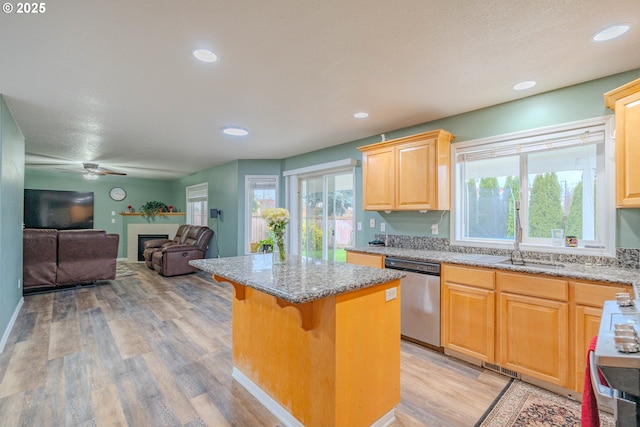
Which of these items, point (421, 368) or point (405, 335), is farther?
point (405, 335)

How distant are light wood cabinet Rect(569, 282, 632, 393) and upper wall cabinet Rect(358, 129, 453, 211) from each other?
4.60ft

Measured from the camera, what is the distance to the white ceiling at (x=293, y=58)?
5.41 feet

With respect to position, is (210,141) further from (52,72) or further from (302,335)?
(302,335)

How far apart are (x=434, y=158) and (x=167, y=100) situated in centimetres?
285

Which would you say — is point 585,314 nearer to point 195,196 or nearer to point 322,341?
point 322,341

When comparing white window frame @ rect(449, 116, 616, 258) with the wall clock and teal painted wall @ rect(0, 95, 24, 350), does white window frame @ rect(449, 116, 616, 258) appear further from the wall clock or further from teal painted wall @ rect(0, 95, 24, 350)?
the wall clock

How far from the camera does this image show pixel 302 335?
1750 mm

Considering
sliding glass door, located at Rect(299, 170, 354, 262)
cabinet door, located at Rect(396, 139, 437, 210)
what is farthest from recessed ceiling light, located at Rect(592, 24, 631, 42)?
sliding glass door, located at Rect(299, 170, 354, 262)

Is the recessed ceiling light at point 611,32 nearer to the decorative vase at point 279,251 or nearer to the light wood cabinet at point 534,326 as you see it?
the light wood cabinet at point 534,326

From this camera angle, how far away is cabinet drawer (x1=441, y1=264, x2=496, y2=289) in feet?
7.97

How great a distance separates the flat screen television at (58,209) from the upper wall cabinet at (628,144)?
10512 millimetres

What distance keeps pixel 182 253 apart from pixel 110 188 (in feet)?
13.9

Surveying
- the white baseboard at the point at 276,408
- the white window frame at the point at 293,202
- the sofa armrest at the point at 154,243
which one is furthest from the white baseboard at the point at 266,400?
the sofa armrest at the point at 154,243

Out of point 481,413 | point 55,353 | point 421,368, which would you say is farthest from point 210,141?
point 481,413
